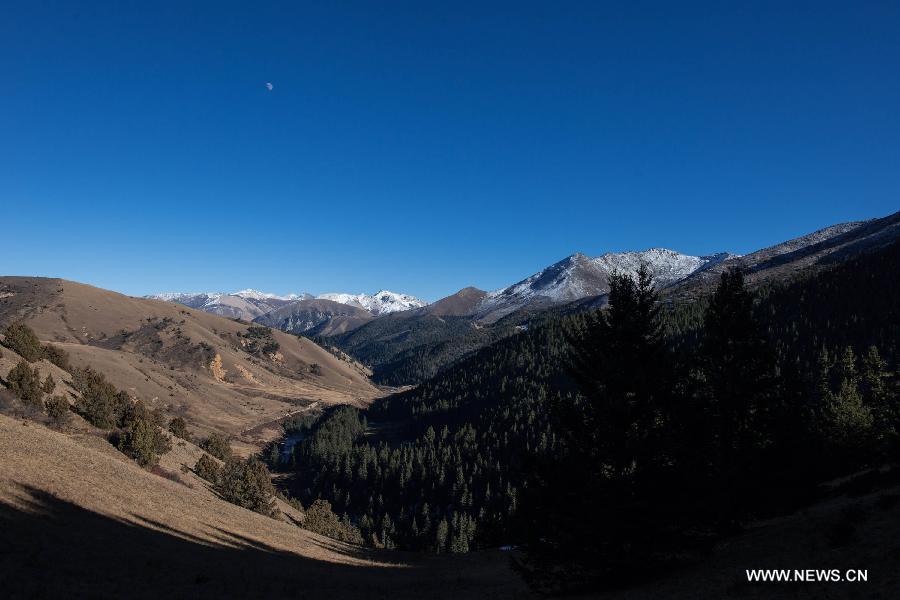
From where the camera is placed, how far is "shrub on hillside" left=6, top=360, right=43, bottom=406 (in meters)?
50.7

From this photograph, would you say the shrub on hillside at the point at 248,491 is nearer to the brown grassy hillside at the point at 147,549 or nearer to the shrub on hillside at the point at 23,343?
the brown grassy hillside at the point at 147,549

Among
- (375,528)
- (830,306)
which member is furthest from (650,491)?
(830,306)

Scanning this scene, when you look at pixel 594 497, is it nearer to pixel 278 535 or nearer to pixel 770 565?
pixel 770 565

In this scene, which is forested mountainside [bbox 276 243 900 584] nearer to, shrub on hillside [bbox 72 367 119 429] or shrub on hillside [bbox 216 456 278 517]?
shrub on hillside [bbox 216 456 278 517]

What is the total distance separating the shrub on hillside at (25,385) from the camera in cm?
5069

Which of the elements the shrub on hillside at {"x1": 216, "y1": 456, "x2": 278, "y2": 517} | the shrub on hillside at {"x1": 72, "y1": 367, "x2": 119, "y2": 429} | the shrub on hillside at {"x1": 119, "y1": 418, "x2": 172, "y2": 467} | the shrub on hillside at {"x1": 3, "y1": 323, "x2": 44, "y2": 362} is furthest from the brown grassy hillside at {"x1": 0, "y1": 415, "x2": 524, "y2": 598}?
the shrub on hillside at {"x1": 3, "y1": 323, "x2": 44, "y2": 362}

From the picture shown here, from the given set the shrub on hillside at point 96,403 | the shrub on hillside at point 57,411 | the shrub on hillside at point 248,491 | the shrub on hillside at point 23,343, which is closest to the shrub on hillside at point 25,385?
the shrub on hillside at point 57,411

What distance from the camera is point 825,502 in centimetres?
2334

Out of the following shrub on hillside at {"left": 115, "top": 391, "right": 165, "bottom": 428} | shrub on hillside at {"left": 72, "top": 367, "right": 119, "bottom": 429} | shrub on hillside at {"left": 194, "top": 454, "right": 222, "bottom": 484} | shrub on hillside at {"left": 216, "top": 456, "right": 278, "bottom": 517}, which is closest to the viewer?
shrub on hillside at {"left": 216, "top": 456, "right": 278, "bottom": 517}

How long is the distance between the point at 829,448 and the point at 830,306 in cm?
18367

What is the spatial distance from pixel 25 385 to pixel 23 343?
25521 mm

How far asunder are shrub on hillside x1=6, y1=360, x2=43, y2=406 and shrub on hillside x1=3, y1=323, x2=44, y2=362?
18520mm

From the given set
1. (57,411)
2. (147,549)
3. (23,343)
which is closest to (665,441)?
(147,549)

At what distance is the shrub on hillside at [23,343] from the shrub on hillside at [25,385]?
18.5m
